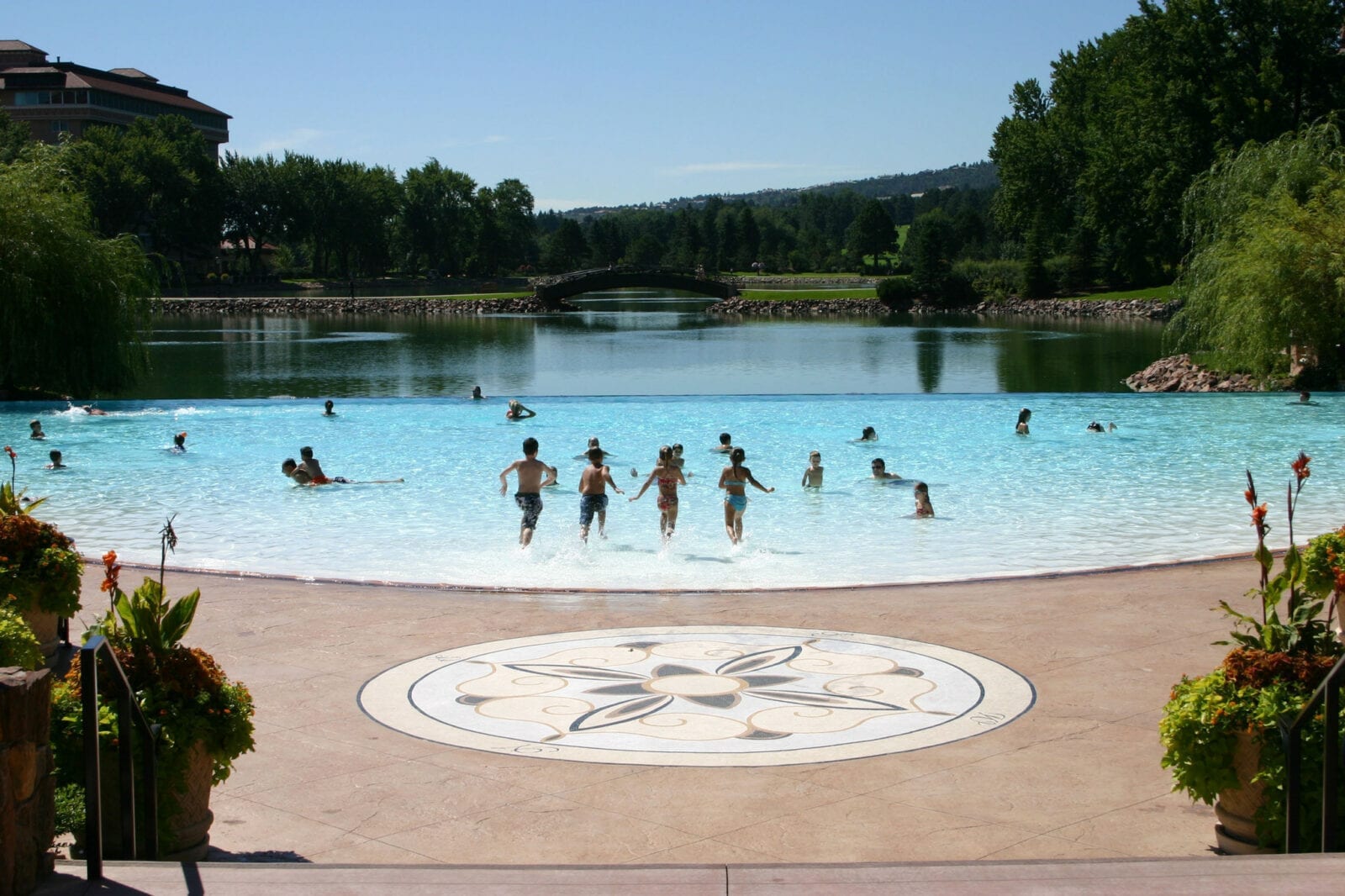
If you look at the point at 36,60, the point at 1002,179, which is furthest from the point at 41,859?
the point at 36,60

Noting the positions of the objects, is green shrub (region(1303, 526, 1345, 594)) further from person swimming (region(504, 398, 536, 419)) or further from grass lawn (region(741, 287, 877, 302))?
grass lawn (region(741, 287, 877, 302))

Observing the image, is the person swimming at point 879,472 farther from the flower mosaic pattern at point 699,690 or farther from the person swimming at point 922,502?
the flower mosaic pattern at point 699,690

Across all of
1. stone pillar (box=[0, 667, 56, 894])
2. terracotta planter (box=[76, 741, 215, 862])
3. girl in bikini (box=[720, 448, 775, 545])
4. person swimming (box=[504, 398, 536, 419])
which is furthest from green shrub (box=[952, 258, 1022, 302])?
stone pillar (box=[0, 667, 56, 894])

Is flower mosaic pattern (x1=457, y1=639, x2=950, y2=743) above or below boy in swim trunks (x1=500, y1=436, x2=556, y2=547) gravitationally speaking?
below

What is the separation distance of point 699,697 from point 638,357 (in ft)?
200

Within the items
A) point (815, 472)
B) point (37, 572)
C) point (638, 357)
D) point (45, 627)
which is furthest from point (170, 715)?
point (638, 357)

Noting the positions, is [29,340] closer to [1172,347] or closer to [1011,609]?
[1011,609]

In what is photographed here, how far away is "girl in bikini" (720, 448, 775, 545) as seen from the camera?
1873 cm

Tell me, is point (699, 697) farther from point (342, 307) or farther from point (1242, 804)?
point (342, 307)

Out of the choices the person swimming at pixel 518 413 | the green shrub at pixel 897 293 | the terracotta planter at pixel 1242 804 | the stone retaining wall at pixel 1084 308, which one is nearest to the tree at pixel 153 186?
the green shrub at pixel 897 293

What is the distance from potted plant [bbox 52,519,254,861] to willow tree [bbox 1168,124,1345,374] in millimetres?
39520

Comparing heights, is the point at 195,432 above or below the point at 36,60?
below

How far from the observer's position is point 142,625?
21.2 ft

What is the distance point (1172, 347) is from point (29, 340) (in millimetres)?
49462
